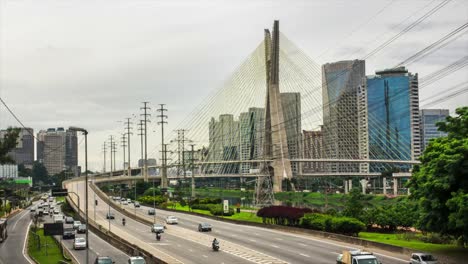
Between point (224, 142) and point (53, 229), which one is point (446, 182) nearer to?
point (53, 229)

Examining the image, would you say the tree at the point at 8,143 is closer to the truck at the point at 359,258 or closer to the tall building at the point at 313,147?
the truck at the point at 359,258

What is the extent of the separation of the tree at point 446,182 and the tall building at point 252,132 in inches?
2599

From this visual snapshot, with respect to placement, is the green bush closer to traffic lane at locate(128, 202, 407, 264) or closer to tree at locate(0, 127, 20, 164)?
traffic lane at locate(128, 202, 407, 264)

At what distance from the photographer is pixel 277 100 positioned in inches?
4163

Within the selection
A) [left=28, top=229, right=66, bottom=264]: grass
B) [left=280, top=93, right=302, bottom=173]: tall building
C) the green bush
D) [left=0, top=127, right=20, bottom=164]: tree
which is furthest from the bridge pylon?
[left=0, top=127, right=20, bottom=164]: tree

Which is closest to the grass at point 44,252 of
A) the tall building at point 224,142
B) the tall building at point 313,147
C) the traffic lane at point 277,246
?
the traffic lane at point 277,246

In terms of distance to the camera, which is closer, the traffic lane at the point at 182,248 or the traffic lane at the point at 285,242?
the traffic lane at the point at 285,242

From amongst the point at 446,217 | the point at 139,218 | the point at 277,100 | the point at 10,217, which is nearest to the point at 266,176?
the point at 277,100

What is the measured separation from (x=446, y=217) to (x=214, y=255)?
17.4 m

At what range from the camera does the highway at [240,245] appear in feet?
148

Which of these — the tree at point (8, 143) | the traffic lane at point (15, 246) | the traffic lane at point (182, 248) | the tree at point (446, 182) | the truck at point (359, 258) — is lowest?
the traffic lane at point (15, 246)

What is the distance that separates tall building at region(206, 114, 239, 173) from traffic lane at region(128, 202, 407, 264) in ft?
150

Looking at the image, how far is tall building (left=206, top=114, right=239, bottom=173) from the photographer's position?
12606cm

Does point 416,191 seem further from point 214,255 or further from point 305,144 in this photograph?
point 305,144
